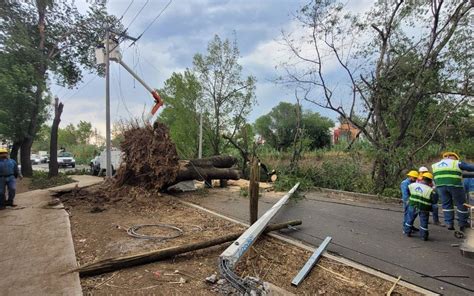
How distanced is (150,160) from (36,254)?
21.3ft

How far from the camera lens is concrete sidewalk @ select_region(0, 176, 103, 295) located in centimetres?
378

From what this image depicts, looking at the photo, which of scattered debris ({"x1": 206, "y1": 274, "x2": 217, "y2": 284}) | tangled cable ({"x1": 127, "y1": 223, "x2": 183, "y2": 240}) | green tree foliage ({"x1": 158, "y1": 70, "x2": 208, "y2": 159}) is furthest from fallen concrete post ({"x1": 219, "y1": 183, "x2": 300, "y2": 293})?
green tree foliage ({"x1": 158, "y1": 70, "x2": 208, "y2": 159})

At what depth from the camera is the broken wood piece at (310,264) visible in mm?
4445

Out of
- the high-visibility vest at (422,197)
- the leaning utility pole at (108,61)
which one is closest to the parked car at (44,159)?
the leaning utility pole at (108,61)

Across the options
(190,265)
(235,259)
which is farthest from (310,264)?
(190,265)

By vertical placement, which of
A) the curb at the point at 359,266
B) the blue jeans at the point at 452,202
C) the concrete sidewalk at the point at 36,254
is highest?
the blue jeans at the point at 452,202

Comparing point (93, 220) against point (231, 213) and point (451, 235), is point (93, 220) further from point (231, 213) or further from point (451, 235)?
point (451, 235)

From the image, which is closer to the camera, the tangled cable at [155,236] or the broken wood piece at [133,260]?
the broken wood piece at [133,260]

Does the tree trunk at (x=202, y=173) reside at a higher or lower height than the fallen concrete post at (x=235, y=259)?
higher

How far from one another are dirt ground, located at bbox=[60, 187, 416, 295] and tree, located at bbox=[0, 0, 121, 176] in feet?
44.6

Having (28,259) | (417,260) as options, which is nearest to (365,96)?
(417,260)

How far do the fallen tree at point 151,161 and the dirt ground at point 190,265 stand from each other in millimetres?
3104

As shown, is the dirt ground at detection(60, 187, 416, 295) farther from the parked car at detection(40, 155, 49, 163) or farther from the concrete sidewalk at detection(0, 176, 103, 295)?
the parked car at detection(40, 155, 49, 163)

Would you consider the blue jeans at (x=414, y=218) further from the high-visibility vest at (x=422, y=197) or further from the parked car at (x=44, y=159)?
the parked car at (x=44, y=159)
